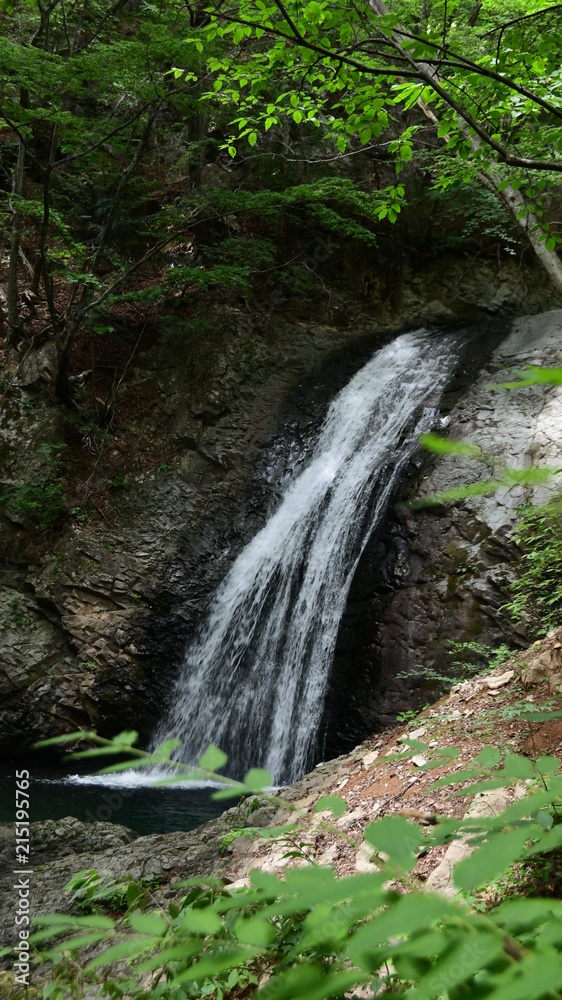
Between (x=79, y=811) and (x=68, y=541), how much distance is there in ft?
11.7

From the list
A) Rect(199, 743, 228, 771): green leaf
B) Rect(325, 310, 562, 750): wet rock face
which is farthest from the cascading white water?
Rect(199, 743, 228, 771): green leaf

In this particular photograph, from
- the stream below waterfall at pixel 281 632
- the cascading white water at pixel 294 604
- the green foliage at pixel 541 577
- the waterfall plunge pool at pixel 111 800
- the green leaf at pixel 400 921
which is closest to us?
the green leaf at pixel 400 921

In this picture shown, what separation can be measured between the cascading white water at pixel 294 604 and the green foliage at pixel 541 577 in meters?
1.98

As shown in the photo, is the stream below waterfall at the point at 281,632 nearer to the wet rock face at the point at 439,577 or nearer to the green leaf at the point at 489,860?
the wet rock face at the point at 439,577

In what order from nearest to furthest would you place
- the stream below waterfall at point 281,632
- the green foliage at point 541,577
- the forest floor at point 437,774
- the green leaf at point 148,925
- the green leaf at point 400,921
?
the green leaf at point 400,921 < the green leaf at point 148,925 < the forest floor at point 437,774 < the green foliage at point 541,577 < the stream below waterfall at point 281,632

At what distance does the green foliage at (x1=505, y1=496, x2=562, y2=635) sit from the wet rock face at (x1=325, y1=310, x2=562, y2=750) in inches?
8.4

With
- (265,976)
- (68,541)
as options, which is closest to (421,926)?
(265,976)

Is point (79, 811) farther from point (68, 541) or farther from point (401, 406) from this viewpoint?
point (401, 406)

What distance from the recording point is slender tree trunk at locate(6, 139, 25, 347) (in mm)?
8234

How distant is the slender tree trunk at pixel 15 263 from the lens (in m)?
8.23

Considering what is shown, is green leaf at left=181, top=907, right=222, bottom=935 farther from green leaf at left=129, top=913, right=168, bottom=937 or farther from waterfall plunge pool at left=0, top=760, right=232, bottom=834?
waterfall plunge pool at left=0, top=760, right=232, bottom=834

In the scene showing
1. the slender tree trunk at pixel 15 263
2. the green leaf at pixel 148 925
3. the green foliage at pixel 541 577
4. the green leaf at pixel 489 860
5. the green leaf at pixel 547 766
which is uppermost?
the slender tree trunk at pixel 15 263

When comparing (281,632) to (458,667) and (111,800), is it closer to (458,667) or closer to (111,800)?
(458,667)

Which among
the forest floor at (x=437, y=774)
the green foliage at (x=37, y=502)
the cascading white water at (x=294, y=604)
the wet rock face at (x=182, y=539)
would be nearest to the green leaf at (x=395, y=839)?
the forest floor at (x=437, y=774)
